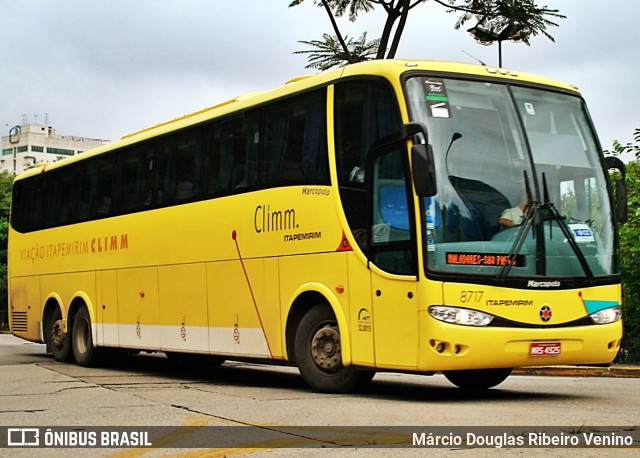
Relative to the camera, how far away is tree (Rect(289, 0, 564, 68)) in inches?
905

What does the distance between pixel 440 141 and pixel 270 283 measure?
3537 mm

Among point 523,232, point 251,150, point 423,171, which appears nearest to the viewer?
point 423,171

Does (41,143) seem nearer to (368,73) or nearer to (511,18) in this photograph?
(511,18)

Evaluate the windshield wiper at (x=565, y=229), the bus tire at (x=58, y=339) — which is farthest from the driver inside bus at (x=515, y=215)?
the bus tire at (x=58, y=339)

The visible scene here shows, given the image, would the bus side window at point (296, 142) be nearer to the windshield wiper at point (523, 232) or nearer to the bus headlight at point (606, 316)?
the windshield wiper at point (523, 232)

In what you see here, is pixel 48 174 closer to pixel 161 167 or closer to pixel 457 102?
pixel 161 167

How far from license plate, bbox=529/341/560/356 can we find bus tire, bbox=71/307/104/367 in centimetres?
1050

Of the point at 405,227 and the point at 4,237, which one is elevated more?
the point at 4,237

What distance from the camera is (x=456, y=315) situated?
11.4m

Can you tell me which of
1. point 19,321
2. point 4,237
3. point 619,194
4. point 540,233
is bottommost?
point 19,321

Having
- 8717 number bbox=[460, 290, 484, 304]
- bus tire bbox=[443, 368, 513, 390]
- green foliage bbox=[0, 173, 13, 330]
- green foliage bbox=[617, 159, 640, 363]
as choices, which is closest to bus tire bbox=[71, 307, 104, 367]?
bus tire bbox=[443, 368, 513, 390]

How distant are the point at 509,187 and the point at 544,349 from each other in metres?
1.77

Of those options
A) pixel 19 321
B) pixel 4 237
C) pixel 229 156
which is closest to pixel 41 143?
pixel 4 237

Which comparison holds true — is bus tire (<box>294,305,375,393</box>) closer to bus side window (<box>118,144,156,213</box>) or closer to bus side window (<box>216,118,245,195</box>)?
bus side window (<box>216,118,245,195</box>)
